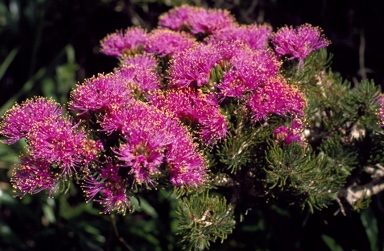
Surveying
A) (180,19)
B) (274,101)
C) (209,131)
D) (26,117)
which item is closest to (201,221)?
(209,131)

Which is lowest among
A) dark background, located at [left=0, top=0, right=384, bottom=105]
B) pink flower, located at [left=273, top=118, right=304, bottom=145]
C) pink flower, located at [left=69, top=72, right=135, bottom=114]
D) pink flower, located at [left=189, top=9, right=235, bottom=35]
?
dark background, located at [left=0, top=0, right=384, bottom=105]

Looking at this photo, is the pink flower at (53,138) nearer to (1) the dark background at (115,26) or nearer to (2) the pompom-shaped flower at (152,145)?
(2) the pompom-shaped flower at (152,145)

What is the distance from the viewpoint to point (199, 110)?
1231mm

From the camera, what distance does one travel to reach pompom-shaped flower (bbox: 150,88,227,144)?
1.21m

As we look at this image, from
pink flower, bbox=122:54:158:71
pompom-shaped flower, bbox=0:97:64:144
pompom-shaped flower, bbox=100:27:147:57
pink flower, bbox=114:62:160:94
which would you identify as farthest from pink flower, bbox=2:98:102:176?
pompom-shaped flower, bbox=100:27:147:57

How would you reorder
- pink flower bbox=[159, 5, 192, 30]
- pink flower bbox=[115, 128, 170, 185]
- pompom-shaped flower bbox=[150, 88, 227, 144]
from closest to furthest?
1. pink flower bbox=[115, 128, 170, 185]
2. pompom-shaped flower bbox=[150, 88, 227, 144]
3. pink flower bbox=[159, 5, 192, 30]

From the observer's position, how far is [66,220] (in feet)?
7.93

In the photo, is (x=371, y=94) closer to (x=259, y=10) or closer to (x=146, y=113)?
(x=146, y=113)

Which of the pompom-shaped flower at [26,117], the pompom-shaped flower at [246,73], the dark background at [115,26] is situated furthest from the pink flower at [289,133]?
the dark background at [115,26]

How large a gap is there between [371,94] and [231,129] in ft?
1.38

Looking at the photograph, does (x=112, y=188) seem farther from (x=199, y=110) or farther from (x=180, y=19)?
(x=180, y=19)

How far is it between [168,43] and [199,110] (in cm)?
34

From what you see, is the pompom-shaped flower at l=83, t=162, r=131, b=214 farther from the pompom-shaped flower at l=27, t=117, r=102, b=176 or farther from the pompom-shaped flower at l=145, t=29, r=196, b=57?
the pompom-shaped flower at l=145, t=29, r=196, b=57

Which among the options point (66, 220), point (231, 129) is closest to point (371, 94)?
point (231, 129)
